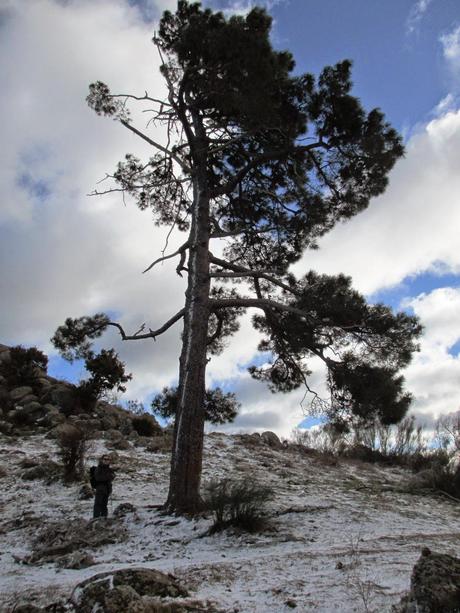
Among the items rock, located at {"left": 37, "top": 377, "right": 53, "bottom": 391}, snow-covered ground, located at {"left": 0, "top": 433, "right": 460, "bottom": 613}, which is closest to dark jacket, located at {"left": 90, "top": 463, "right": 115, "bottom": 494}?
snow-covered ground, located at {"left": 0, "top": 433, "right": 460, "bottom": 613}

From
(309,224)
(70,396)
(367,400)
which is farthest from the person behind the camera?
(70,396)

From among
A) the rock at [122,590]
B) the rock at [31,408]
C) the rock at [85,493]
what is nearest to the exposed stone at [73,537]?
the rock at [85,493]

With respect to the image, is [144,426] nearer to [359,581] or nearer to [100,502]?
[100,502]

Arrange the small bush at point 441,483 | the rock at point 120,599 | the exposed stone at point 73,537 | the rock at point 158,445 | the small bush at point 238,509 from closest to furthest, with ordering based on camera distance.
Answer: the rock at point 120,599
the exposed stone at point 73,537
the small bush at point 238,509
the small bush at point 441,483
the rock at point 158,445

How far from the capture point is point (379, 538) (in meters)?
5.52

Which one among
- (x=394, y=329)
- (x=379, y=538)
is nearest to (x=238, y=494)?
(x=379, y=538)

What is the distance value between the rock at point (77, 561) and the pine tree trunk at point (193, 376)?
2075 millimetres

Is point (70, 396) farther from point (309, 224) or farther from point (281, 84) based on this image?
point (281, 84)

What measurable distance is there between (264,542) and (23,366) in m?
14.5

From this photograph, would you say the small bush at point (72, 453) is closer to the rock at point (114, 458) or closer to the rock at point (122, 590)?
the rock at point (114, 458)

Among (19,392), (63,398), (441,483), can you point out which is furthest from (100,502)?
(19,392)

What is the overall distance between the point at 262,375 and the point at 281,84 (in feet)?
19.9

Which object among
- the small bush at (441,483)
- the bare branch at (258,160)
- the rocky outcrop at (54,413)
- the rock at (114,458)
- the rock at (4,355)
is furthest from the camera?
the rock at (4,355)

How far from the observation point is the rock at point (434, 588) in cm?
245
